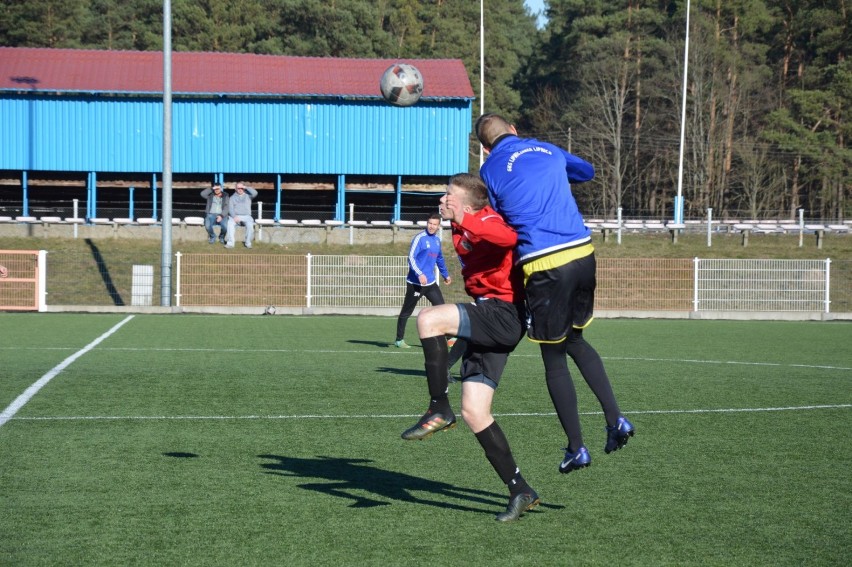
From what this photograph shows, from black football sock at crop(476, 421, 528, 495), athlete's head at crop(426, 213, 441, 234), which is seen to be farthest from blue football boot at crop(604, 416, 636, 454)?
athlete's head at crop(426, 213, 441, 234)

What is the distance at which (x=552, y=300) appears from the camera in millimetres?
5766

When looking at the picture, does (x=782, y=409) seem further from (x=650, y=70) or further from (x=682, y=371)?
(x=650, y=70)

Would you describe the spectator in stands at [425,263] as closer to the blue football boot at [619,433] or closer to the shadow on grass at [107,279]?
the blue football boot at [619,433]

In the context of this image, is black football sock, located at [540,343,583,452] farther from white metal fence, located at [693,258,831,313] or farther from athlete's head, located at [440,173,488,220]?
white metal fence, located at [693,258,831,313]

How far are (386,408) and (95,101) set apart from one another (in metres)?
36.0

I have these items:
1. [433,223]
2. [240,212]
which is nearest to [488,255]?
[433,223]

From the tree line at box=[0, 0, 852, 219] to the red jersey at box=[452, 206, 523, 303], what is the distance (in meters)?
54.2

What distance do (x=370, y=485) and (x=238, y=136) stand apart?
37808mm

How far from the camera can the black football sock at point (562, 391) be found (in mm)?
5922

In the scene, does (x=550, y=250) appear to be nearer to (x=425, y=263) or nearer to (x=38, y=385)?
(x=38, y=385)

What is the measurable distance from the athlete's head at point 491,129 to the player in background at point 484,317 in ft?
1.45

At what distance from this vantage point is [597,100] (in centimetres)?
6297

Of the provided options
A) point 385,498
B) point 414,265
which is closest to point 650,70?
point 414,265

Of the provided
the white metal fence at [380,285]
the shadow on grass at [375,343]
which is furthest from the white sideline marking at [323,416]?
the white metal fence at [380,285]
